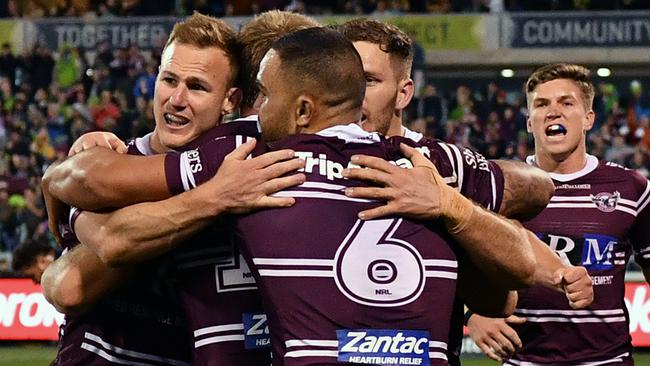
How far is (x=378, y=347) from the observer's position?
3.92m

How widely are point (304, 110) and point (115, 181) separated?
0.65 meters

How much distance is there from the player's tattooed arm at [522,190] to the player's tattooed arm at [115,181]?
1218 mm

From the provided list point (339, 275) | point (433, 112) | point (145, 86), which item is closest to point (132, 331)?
point (339, 275)

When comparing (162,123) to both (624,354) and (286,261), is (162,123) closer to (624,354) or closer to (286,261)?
(286,261)

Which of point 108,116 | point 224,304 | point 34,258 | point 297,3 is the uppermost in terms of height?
point 297,3

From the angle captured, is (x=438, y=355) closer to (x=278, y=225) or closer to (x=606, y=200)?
(x=278, y=225)

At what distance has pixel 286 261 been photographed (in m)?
3.96

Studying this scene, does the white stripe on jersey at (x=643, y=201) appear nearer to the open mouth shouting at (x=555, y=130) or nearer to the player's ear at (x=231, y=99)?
the open mouth shouting at (x=555, y=130)

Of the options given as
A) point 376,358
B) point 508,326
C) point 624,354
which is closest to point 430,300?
point 376,358

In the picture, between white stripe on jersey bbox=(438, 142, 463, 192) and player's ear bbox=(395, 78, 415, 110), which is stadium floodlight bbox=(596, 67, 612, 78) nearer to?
player's ear bbox=(395, 78, 415, 110)

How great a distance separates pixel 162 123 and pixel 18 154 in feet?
60.8

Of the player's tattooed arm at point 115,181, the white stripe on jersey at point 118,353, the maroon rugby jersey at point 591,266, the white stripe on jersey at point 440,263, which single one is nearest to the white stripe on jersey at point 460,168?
the white stripe on jersey at point 440,263

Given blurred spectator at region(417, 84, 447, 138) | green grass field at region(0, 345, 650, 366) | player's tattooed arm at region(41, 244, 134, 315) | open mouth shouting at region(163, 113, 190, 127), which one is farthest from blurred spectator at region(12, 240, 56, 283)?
blurred spectator at region(417, 84, 447, 138)

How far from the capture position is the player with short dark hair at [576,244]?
281 inches
